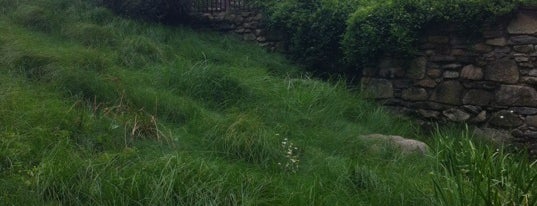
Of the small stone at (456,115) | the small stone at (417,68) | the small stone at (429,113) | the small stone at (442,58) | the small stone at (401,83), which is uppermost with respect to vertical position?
the small stone at (442,58)

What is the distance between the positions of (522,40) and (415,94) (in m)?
1.42

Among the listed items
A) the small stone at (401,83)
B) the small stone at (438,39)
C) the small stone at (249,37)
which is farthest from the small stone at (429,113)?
the small stone at (249,37)

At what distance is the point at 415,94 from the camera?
24.6 feet

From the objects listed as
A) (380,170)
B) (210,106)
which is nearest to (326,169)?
(380,170)

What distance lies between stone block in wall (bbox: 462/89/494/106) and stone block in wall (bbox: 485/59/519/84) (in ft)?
0.61

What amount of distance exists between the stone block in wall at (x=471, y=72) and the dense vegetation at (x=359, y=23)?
445 mm

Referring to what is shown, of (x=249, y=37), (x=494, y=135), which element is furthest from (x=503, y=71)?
(x=249, y=37)

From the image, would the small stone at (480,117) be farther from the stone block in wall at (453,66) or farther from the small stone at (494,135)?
the stone block in wall at (453,66)

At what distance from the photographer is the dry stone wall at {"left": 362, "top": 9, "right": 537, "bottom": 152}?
6.63 metres

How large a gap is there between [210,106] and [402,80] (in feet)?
8.53

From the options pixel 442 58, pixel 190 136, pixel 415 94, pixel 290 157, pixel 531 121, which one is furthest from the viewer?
pixel 415 94

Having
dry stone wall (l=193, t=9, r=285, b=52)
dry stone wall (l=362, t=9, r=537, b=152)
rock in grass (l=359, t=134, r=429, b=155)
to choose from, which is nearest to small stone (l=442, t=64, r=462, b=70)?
dry stone wall (l=362, t=9, r=537, b=152)

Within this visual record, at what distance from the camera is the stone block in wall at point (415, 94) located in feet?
24.4

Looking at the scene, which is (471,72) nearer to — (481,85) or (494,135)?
(481,85)
